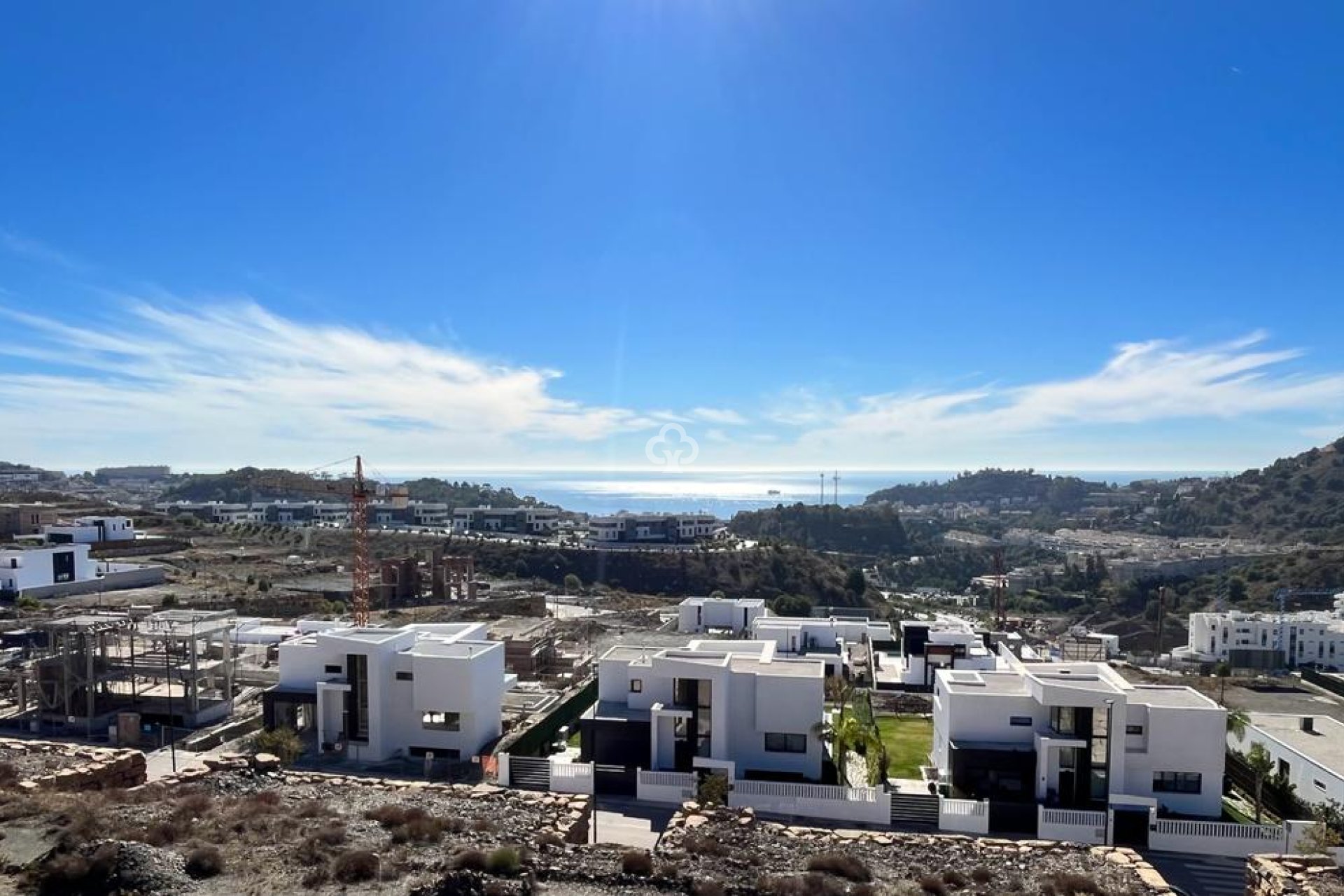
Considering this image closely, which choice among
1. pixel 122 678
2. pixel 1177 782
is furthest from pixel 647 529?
pixel 1177 782

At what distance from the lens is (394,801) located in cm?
1333

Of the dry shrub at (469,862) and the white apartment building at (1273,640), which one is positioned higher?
the dry shrub at (469,862)

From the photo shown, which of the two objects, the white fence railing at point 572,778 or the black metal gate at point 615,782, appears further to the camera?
the black metal gate at point 615,782

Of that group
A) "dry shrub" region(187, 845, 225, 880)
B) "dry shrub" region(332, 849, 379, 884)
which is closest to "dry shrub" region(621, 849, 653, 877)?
"dry shrub" region(332, 849, 379, 884)

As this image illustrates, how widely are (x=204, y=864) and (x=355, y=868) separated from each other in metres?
1.90

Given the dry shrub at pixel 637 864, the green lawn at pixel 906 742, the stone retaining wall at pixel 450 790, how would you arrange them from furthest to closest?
the green lawn at pixel 906 742, the stone retaining wall at pixel 450 790, the dry shrub at pixel 637 864

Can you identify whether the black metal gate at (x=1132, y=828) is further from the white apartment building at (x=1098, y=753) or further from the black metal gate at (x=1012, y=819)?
the black metal gate at (x=1012, y=819)

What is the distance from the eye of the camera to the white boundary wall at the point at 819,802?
59.2 ft

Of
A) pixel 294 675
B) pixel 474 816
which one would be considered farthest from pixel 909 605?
pixel 474 816

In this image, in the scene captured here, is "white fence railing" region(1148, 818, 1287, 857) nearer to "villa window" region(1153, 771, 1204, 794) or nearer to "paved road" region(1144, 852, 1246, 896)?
"paved road" region(1144, 852, 1246, 896)

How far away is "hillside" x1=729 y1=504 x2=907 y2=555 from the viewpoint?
145m

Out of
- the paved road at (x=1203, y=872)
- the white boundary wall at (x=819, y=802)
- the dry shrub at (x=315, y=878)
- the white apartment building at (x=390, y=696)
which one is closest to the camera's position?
the dry shrub at (x=315, y=878)

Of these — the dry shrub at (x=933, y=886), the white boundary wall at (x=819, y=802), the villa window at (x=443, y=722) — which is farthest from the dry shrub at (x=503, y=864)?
the villa window at (x=443, y=722)

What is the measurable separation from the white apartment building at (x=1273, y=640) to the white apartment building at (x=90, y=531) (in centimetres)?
8775
